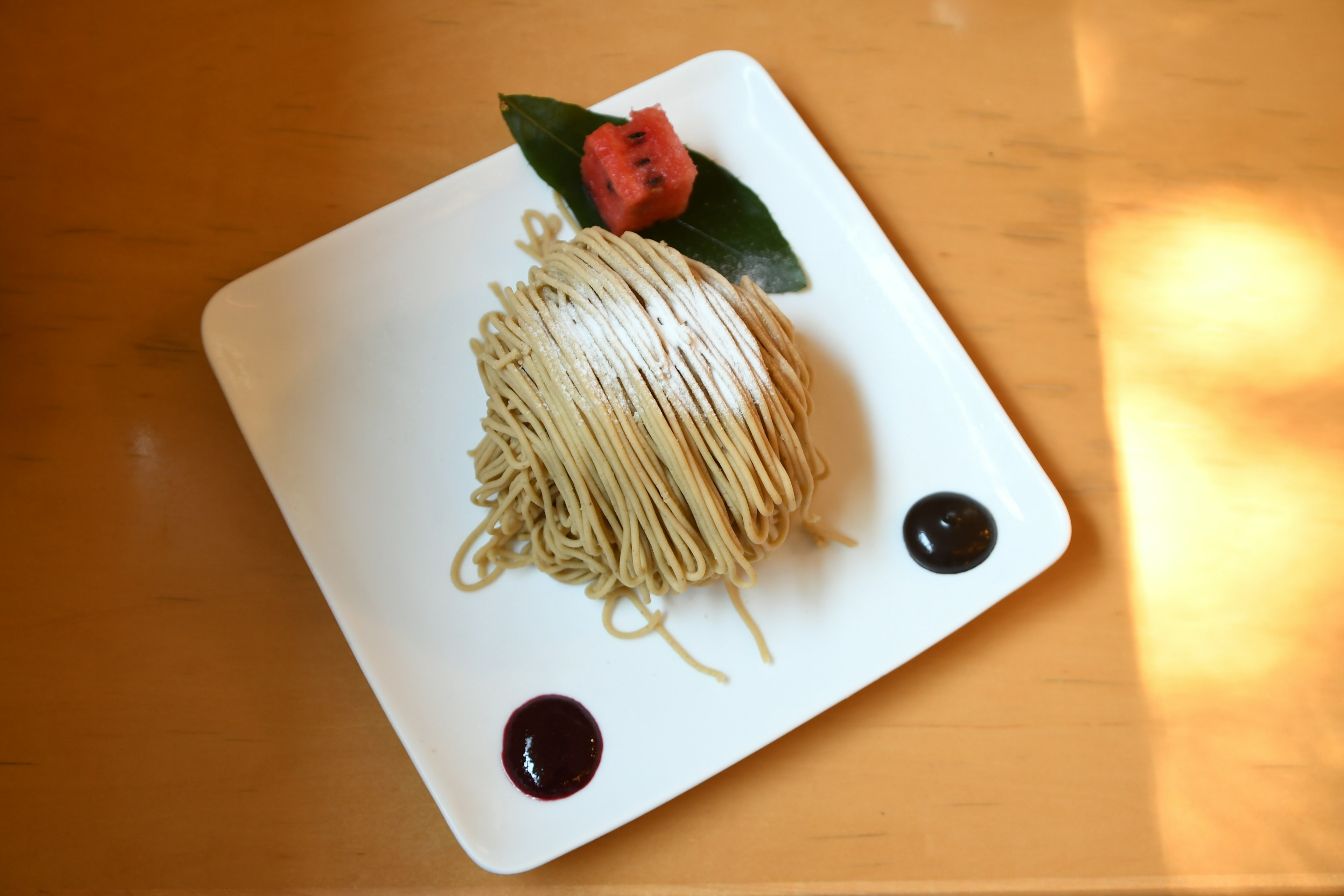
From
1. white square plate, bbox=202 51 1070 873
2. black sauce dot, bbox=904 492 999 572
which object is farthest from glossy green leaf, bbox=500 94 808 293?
black sauce dot, bbox=904 492 999 572

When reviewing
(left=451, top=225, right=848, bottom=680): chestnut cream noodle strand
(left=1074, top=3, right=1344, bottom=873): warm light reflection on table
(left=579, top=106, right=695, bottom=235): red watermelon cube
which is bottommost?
Answer: (left=1074, top=3, right=1344, bottom=873): warm light reflection on table

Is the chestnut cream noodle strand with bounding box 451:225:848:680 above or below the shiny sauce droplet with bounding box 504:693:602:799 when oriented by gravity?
above

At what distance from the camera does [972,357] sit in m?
1.78

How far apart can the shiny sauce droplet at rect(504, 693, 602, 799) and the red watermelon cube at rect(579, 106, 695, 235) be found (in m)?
0.84

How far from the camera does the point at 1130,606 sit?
169cm

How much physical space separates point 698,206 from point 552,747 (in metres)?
0.98

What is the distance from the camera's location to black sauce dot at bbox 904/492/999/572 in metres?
1.51

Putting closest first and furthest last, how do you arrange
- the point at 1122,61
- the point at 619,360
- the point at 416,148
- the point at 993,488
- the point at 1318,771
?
the point at 619,360, the point at 993,488, the point at 1318,771, the point at 416,148, the point at 1122,61

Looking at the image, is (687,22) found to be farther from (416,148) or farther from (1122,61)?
(1122,61)

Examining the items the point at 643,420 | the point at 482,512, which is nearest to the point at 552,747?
the point at 482,512

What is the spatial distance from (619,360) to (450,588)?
1.58 ft

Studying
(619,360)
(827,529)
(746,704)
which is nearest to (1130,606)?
(827,529)

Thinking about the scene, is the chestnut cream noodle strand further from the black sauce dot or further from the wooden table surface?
the wooden table surface

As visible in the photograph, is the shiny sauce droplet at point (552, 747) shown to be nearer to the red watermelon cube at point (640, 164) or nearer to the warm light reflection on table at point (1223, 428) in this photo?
the red watermelon cube at point (640, 164)
